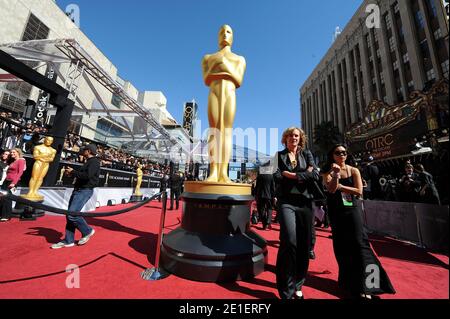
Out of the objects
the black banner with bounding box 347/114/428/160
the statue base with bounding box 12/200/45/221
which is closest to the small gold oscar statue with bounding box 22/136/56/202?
the statue base with bounding box 12/200/45/221

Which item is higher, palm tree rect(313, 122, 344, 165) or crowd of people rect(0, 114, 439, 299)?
palm tree rect(313, 122, 344, 165)

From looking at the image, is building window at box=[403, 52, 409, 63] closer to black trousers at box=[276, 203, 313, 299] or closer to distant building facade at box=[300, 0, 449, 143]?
distant building facade at box=[300, 0, 449, 143]

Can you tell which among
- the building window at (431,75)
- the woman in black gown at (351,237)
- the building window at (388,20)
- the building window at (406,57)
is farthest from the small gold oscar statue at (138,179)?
the building window at (388,20)

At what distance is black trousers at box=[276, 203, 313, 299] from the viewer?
2.08 metres

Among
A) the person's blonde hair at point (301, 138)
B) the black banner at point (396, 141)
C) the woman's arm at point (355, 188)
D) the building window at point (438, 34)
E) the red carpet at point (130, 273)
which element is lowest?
the red carpet at point (130, 273)

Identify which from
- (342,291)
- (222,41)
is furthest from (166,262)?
(222,41)

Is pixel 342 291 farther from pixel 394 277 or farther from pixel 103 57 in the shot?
pixel 103 57

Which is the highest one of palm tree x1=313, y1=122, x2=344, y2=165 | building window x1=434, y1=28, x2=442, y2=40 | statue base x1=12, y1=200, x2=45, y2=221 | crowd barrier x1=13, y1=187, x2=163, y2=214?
building window x1=434, y1=28, x2=442, y2=40

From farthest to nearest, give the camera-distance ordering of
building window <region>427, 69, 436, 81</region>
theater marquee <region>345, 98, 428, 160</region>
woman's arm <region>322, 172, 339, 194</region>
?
building window <region>427, 69, 436, 81</region>, theater marquee <region>345, 98, 428, 160</region>, woman's arm <region>322, 172, 339, 194</region>

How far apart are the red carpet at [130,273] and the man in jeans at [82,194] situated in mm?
202

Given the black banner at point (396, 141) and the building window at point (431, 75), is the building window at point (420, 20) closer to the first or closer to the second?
the building window at point (431, 75)

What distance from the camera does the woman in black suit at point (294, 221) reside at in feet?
6.88

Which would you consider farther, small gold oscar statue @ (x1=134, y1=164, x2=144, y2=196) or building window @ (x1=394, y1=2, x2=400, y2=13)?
building window @ (x1=394, y1=2, x2=400, y2=13)
